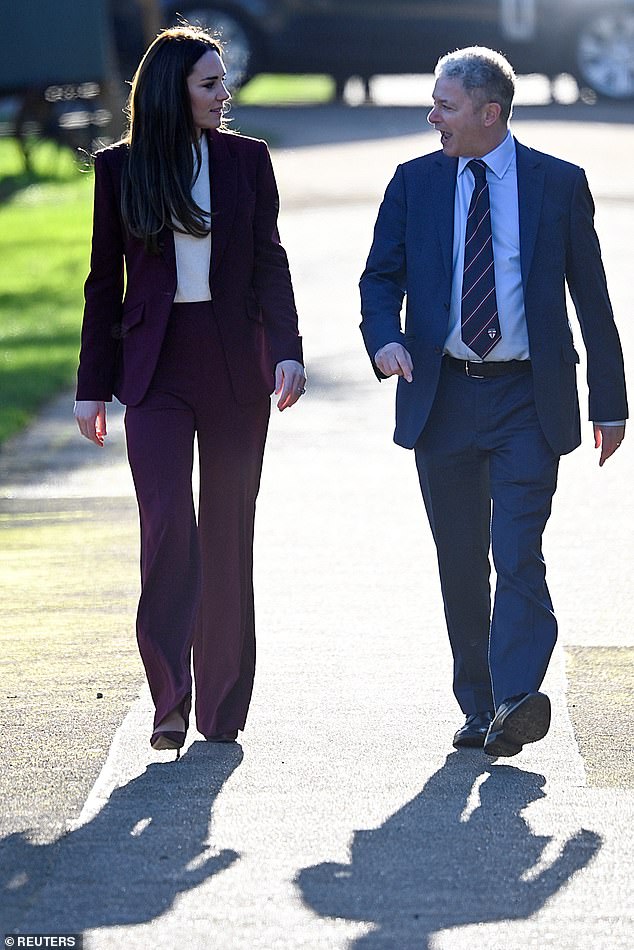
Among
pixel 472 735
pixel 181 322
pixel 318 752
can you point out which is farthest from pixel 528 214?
pixel 318 752

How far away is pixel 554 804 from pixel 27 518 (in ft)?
12.9

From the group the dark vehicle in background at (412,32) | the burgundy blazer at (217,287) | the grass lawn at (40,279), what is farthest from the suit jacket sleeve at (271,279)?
the dark vehicle in background at (412,32)

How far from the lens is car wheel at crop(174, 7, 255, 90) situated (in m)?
24.0

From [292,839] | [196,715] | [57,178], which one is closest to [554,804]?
[292,839]

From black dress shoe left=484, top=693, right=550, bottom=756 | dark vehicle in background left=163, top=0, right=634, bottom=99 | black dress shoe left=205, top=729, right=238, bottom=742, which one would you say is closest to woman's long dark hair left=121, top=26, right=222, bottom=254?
black dress shoe left=205, top=729, right=238, bottom=742

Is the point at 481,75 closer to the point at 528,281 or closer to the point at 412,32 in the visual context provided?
the point at 528,281

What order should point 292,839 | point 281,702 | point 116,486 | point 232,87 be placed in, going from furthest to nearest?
1. point 232,87
2. point 116,486
3. point 281,702
4. point 292,839

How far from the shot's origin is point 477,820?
16.1ft

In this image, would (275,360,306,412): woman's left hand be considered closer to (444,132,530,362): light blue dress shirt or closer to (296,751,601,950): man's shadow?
(444,132,530,362): light blue dress shirt

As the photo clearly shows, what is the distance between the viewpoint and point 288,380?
5359 mm

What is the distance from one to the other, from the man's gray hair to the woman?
0.57m

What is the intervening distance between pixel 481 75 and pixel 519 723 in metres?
1.68

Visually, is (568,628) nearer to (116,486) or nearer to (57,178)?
(116,486)

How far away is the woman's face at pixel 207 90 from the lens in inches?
205
